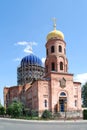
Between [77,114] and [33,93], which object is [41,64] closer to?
[33,93]

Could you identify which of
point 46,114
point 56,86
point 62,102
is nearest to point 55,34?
point 56,86

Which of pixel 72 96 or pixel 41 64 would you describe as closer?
pixel 72 96

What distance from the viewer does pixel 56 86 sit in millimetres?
46312

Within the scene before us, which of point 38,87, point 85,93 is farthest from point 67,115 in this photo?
point 85,93

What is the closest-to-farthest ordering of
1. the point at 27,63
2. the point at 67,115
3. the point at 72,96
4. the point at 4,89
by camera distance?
the point at 67,115 < the point at 72,96 < the point at 4,89 < the point at 27,63

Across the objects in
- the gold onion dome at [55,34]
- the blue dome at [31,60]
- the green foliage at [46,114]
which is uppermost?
the gold onion dome at [55,34]

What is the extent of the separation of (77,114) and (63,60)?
33.9ft

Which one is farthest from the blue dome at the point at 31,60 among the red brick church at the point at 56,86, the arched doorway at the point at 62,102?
the arched doorway at the point at 62,102

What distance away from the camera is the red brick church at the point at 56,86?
4528 cm

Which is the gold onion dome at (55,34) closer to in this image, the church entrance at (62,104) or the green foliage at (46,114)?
the church entrance at (62,104)

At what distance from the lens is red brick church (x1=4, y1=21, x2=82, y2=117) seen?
1783 inches

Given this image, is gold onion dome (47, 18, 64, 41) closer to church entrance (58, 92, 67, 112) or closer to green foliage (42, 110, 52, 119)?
church entrance (58, 92, 67, 112)

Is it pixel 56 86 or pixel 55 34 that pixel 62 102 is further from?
pixel 55 34

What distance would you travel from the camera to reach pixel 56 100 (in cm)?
4572
